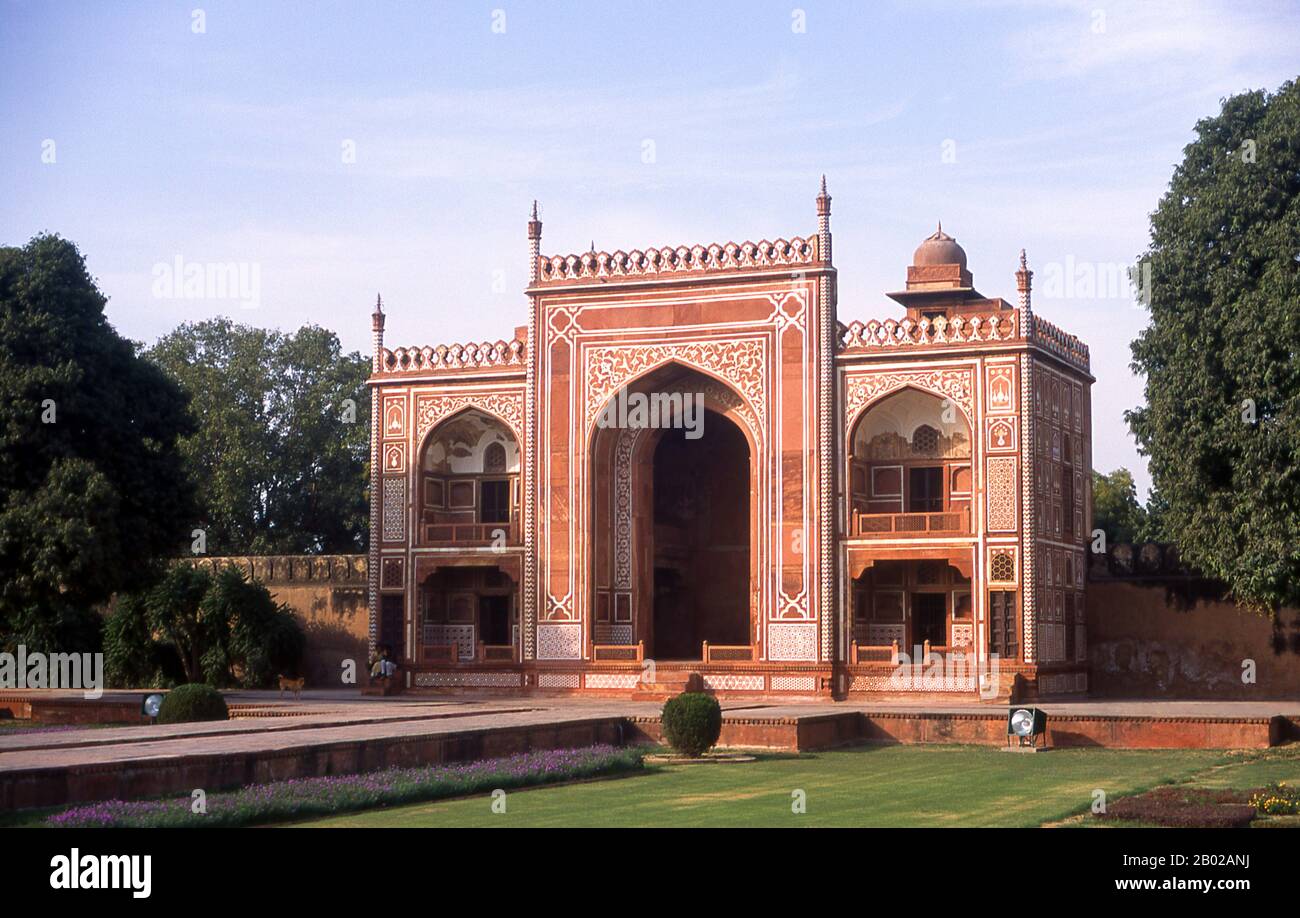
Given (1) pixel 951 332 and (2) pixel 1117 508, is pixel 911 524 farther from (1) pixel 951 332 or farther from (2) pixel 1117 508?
(2) pixel 1117 508

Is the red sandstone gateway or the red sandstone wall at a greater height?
the red sandstone gateway

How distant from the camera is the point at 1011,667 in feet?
91.0

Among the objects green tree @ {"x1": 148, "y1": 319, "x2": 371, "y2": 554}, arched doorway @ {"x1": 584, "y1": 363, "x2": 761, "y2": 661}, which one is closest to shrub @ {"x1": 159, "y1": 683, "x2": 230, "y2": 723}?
arched doorway @ {"x1": 584, "y1": 363, "x2": 761, "y2": 661}

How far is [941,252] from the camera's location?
36.1m

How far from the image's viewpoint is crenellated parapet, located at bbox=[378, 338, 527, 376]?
105 ft

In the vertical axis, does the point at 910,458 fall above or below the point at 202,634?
above

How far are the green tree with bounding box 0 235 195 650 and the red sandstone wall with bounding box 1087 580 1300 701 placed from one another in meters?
15.7

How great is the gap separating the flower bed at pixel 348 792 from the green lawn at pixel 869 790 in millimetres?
236

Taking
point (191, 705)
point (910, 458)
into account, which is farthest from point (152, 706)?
point (910, 458)

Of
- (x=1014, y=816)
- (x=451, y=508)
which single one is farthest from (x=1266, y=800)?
(x=451, y=508)

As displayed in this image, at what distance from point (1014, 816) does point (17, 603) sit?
1694 centimetres

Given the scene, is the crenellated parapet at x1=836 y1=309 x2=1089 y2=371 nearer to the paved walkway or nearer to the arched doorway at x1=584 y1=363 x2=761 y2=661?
the arched doorway at x1=584 y1=363 x2=761 y2=661

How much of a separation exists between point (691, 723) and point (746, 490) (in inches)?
583
